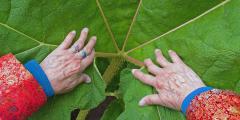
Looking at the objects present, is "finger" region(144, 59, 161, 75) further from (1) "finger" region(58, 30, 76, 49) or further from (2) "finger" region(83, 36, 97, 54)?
(1) "finger" region(58, 30, 76, 49)

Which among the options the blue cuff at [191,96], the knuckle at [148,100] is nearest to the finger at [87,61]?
the knuckle at [148,100]

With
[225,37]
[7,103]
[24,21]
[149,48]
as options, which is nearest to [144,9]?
[149,48]

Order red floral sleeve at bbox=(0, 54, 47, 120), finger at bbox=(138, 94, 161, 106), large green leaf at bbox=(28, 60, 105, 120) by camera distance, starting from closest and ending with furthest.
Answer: red floral sleeve at bbox=(0, 54, 47, 120)
finger at bbox=(138, 94, 161, 106)
large green leaf at bbox=(28, 60, 105, 120)

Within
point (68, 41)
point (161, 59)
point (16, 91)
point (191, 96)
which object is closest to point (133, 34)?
point (161, 59)

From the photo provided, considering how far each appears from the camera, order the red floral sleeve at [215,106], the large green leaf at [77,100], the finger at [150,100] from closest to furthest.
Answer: the red floral sleeve at [215,106] → the finger at [150,100] → the large green leaf at [77,100]

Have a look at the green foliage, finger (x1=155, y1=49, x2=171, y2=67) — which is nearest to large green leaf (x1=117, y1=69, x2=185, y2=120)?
the green foliage

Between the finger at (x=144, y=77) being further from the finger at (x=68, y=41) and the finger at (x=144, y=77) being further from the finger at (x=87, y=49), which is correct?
the finger at (x=68, y=41)
